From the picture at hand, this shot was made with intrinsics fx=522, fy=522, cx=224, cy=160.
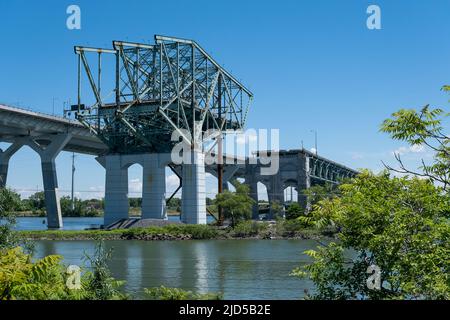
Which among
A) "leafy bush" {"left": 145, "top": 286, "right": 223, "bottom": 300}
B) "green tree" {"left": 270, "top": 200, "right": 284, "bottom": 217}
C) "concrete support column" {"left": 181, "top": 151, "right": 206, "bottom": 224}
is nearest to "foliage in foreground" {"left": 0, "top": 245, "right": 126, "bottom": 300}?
"leafy bush" {"left": 145, "top": 286, "right": 223, "bottom": 300}

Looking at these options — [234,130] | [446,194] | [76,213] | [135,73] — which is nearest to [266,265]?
[446,194]

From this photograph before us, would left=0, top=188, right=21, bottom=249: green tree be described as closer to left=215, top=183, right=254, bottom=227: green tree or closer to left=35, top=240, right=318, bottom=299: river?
left=35, top=240, right=318, bottom=299: river

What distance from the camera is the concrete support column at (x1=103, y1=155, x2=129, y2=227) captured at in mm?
78312

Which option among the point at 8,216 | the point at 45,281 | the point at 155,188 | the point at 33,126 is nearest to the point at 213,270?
the point at 8,216

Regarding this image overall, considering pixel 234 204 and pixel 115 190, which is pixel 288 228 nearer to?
pixel 234 204

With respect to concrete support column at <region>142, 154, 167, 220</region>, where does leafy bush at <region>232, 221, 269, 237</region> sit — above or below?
below

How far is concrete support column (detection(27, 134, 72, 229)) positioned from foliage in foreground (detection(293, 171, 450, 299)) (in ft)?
248

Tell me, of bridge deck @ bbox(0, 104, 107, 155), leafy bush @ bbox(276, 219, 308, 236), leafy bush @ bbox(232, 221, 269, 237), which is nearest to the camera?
leafy bush @ bbox(232, 221, 269, 237)

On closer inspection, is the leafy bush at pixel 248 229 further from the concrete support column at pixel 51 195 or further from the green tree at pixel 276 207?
the concrete support column at pixel 51 195

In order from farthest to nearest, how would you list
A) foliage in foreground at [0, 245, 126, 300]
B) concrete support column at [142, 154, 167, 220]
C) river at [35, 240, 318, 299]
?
1. concrete support column at [142, 154, 167, 220]
2. river at [35, 240, 318, 299]
3. foliage in foreground at [0, 245, 126, 300]

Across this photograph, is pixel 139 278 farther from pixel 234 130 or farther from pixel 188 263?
pixel 234 130

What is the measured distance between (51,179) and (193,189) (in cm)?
2481

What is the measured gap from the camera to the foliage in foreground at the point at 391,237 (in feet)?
32.6

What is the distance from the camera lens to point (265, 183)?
391 ft
